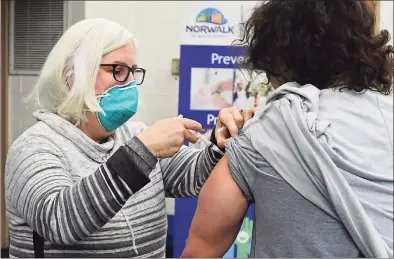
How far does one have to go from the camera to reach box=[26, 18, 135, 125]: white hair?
3.55 feet

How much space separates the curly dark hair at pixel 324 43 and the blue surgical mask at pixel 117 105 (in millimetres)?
394

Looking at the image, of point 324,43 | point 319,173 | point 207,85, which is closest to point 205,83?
point 207,85

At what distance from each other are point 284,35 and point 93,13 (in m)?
2.34

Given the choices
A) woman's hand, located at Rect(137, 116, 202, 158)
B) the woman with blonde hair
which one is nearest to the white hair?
the woman with blonde hair

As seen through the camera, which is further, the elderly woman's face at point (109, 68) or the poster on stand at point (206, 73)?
the poster on stand at point (206, 73)

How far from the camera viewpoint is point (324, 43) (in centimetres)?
85

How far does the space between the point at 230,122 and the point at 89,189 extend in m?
0.33

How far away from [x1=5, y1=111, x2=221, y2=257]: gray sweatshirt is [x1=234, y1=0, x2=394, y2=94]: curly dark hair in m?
0.32

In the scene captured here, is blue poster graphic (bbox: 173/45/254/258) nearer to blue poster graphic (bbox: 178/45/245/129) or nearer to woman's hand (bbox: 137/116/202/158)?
blue poster graphic (bbox: 178/45/245/129)

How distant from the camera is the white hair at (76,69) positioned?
108cm

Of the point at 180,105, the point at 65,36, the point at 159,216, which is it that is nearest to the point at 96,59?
the point at 65,36

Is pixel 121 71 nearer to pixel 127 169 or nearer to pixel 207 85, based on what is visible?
pixel 127 169

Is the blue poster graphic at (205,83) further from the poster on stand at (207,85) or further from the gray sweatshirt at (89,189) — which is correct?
the gray sweatshirt at (89,189)

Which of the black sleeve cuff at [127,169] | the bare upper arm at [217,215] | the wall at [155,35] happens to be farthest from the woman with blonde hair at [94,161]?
the wall at [155,35]
